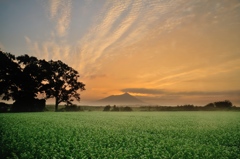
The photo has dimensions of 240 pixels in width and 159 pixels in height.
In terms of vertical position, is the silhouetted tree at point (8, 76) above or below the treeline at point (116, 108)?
above

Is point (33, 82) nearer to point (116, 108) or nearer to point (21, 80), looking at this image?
point (21, 80)

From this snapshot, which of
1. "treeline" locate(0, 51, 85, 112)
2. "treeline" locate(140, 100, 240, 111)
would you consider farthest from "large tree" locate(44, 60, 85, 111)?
"treeline" locate(140, 100, 240, 111)

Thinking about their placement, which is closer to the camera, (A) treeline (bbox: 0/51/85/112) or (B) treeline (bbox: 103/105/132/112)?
(A) treeline (bbox: 0/51/85/112)

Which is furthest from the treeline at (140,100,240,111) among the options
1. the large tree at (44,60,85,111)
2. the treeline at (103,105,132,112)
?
the large tree at (44,60,85,111)

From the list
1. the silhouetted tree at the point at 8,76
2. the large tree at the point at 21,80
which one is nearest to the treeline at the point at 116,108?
the large tree at the point at 21,80

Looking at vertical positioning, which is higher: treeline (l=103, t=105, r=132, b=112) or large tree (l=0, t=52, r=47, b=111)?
large tree (l=0, t=52, r=47, b=111)

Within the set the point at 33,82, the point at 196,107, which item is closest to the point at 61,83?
the point at 33,82

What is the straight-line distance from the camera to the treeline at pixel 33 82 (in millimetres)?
62844

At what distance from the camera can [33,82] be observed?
6844cm

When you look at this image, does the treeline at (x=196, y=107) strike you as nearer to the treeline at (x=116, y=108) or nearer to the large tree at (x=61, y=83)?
the treeline at (x=116, y=108)

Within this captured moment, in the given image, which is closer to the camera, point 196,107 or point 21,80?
point 21,80

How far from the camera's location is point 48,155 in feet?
40.3

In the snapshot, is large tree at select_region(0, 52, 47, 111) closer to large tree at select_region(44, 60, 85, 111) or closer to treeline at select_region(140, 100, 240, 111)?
large tree at select_region(44, 60, 85, 111)

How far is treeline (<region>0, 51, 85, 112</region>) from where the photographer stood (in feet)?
206
